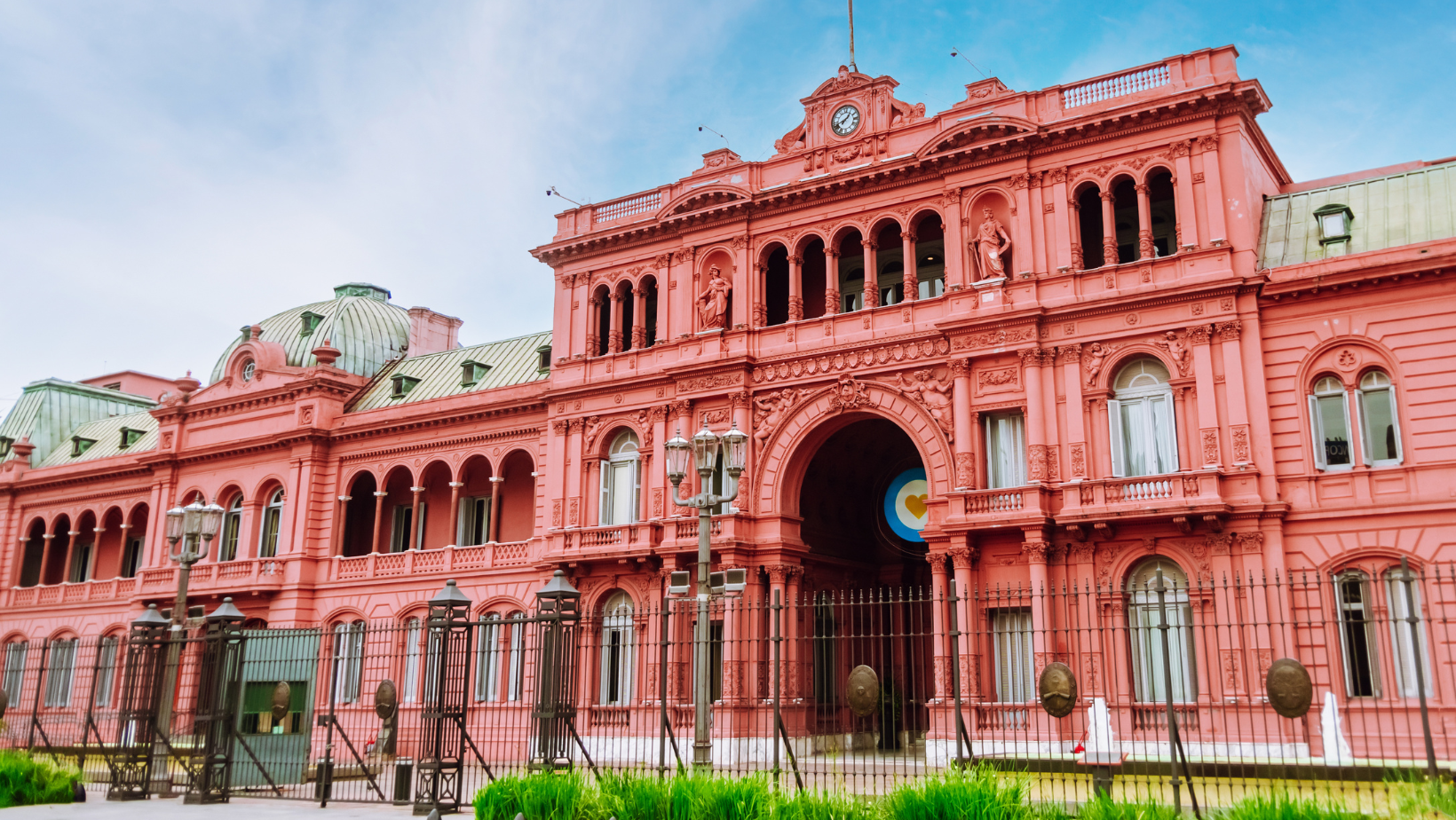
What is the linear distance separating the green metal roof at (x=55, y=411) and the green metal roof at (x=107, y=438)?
2.03ft

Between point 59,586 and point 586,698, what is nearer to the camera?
point 586,698

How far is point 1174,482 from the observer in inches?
997

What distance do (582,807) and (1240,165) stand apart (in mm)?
20872

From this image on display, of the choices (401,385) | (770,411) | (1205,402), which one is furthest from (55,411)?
(1205,402)

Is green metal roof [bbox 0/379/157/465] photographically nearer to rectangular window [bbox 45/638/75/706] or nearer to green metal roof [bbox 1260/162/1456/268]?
rectangular window [bbox 45/638/75/706]

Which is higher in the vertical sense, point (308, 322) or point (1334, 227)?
point (308, 322)

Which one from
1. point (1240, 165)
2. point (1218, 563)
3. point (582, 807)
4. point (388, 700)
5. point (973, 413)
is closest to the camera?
point (582, 807)

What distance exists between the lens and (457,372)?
142 ft

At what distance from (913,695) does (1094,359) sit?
28.8 ft

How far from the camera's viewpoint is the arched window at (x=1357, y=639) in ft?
77.0

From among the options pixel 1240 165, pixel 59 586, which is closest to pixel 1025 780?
pixel 1240 165

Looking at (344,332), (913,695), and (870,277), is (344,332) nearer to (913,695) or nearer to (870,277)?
(870,277)

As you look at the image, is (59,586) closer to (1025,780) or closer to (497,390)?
(497,390)

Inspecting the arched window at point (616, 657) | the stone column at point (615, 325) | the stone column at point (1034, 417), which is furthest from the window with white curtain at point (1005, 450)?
the stone column at point (615, 325)
